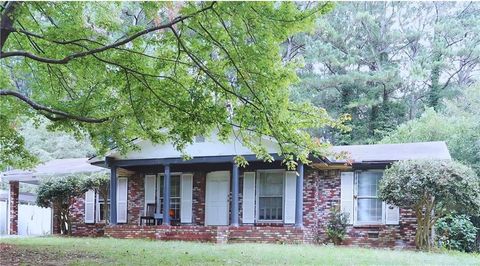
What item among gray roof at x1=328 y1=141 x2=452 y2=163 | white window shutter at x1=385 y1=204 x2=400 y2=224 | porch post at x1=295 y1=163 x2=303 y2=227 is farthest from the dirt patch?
white window shutter at x1=385 y1=204 x2=400 y2=224

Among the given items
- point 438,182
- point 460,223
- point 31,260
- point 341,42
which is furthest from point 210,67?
point 341,42

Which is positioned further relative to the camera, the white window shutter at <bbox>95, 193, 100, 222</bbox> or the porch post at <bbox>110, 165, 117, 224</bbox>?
the white window shutter at <bbox>95, 193, 100, 222</bbox>

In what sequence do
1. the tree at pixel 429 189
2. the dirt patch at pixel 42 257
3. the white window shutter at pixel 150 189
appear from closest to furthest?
the dirt patch at pixel 42 257, the tree at pixel 429 189, the white window shutter at pixel 150 189

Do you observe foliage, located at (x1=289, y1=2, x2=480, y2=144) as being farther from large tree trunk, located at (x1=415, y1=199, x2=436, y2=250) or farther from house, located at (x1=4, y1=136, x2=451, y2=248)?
large tree trunk, located at (x1=415, y1=199, x2=436, y2=250)

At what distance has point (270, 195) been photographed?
53.6 ft

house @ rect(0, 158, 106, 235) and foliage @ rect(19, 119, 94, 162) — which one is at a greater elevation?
foliage @ rect(19, 119, 94, 162)

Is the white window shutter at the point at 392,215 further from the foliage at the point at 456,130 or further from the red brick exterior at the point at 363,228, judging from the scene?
the foliage at the point at 456,130

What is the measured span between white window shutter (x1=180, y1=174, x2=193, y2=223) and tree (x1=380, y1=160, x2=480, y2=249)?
21.5 feet

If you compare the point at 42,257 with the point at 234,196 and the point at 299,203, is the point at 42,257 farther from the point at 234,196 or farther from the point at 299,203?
the point at 299,203

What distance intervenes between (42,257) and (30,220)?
574 inches

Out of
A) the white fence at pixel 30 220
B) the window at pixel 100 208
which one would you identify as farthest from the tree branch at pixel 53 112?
the white fence at pixel 30 220

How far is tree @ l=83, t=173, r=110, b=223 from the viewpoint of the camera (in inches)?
688

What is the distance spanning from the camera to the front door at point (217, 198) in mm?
16875

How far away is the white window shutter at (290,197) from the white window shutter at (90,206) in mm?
7244
